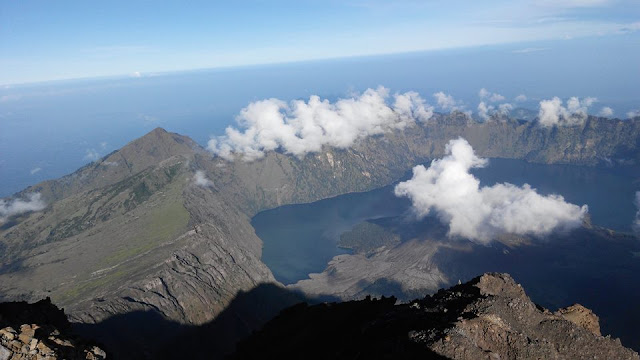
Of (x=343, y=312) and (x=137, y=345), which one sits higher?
(x=343, y=312)

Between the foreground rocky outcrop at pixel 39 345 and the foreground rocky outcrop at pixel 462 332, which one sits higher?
the foreground rocky outcrop at pixel 39 345

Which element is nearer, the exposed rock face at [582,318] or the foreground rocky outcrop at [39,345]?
the foreground rocky outcrop at [39,345]

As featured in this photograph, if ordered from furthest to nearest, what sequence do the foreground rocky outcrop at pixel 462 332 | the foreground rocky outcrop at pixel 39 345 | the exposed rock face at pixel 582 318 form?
the exposed rock face at pixel 582 318 → the foreground rocky outcrop at pixel 462 332 → the foreground rocky outcrop at pixel 39 345

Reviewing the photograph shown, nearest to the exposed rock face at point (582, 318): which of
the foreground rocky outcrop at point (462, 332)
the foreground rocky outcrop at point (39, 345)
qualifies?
the foreground rocky outcrop at point (462, 332)

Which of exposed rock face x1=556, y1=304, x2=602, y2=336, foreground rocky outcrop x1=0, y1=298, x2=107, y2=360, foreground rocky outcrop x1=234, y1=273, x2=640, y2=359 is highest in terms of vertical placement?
foreground rocky outcrop x1=0, y1=298, x2=107, y2=360

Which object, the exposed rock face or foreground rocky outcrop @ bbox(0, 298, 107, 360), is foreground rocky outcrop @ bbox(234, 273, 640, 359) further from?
foreground rocky outcrop @ bbox(0, 298, 107, 360)

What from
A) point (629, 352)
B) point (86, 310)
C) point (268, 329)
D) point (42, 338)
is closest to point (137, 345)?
point (86, 310)

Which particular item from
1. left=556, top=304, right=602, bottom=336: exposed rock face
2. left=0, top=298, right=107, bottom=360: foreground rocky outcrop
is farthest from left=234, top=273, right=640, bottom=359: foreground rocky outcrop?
left=0, top=298, right=107, bottom=360: foreground rocky outcrop

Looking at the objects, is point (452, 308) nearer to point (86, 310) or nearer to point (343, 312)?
point (343, 312)

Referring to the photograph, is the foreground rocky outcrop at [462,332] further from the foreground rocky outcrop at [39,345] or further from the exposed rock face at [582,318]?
the foreground rocky outcrop at [39,345]
